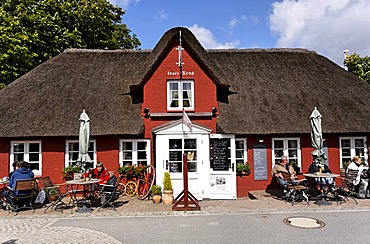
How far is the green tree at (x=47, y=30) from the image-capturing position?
61.3ft

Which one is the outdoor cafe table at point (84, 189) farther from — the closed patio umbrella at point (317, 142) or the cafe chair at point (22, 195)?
the closed patio umbrella at point (317, 142)

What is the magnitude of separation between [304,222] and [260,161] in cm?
503

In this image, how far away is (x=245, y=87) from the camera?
47.8ft

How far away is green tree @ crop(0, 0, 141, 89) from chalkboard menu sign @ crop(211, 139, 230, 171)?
13705mm

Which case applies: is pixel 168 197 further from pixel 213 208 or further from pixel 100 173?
pixel 100 173

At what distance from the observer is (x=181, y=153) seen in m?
11.7

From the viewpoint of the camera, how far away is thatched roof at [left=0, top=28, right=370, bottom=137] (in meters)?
12.5

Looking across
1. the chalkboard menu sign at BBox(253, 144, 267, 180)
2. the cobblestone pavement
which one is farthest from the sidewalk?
the chalkboard menu sign at BBox(253, 144, 267, 180)

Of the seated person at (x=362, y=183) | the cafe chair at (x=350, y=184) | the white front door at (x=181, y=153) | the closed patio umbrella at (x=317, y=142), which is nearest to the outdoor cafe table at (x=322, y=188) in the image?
the closed patio umbrella at (x=317, y=142)

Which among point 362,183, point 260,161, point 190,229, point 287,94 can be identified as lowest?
point 190,229

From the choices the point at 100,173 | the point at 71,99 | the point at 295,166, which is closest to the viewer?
the point at 100,173

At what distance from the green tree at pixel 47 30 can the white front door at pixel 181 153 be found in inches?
483

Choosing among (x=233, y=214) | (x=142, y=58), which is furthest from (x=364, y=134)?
(x=142, y=58)

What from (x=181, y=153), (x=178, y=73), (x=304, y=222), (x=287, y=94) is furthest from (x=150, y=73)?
(x=304, y=222)
